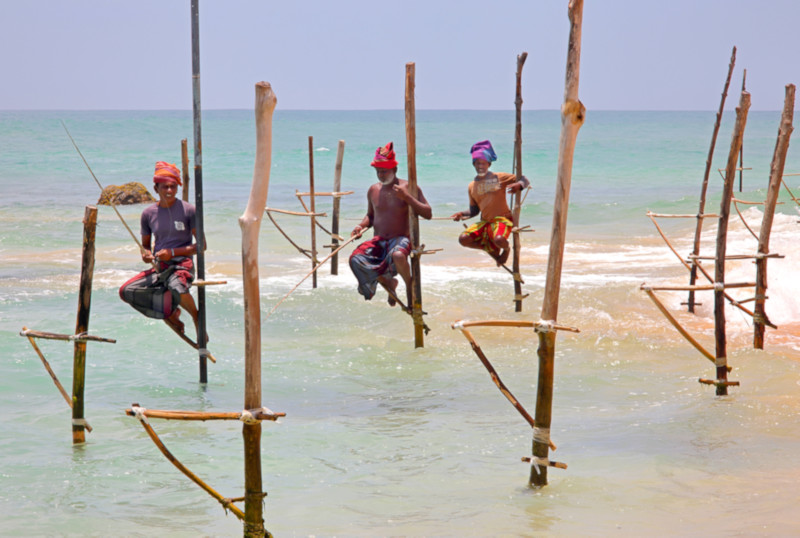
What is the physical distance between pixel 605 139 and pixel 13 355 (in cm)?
5686

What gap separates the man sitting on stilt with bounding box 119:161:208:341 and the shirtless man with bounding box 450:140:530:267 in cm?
257

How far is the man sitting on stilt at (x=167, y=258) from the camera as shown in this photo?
6559 millimetres

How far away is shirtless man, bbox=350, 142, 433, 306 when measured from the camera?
7.57m

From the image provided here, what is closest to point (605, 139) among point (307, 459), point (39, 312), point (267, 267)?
point (267, 267)

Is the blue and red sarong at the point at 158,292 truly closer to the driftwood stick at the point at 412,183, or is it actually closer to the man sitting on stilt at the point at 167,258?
the man sitting on stilt at the point at 167,258

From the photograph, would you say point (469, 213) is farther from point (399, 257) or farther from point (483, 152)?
point (399, 257)

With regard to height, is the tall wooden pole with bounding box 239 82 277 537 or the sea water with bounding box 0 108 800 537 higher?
the tall wooden pole with bounding box 239 82 277 537

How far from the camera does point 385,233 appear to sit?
7.79 metres

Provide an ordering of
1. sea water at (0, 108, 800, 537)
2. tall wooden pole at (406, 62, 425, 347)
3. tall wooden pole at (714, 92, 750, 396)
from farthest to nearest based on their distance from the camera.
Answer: tall wooden pole at (406, 62, 425, 347), tall wooden pole at (714, 92, 750, 396), sea water at (0, 108, 800, 537)

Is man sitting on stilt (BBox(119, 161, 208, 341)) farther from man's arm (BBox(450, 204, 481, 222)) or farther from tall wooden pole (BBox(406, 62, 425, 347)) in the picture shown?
man's arm (BBox(450, 204, 481, 222))

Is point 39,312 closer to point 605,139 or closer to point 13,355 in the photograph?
point 13,355

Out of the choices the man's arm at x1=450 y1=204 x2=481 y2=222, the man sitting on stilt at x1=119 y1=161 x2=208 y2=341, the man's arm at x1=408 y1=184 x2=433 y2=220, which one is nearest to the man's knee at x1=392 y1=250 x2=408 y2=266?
the man's arm at x1=408 y1=184 x2=433 y2=220

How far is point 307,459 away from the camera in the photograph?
5.88 metres

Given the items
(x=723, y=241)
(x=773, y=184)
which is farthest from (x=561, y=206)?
(x=773, y=184)
